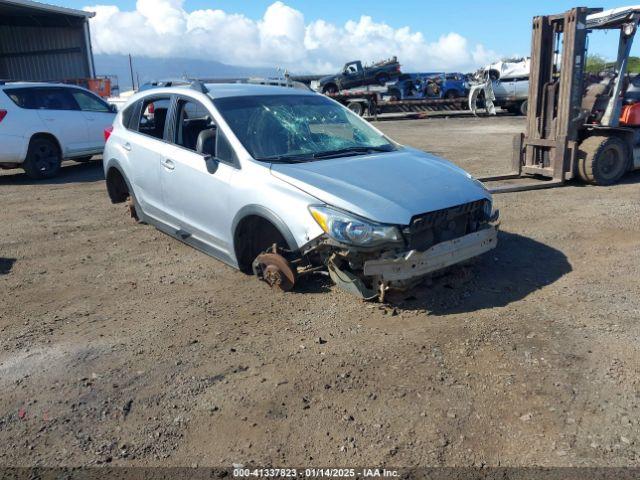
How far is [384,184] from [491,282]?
135cm

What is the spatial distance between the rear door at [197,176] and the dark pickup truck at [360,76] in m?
24.9

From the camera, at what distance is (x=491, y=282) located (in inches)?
187

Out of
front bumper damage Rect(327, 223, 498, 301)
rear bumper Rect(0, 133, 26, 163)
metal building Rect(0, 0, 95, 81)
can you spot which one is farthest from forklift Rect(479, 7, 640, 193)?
metal building Rect(0, 0, 95, 81)

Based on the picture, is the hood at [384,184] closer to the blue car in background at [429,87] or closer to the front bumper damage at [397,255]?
the front bumper damage at [397,255]

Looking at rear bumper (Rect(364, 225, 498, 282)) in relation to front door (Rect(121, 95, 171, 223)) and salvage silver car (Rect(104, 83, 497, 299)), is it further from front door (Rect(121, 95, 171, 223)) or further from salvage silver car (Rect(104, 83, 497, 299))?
front door (Rect(121, 95, 171, 223))

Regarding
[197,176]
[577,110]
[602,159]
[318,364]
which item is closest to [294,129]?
[197,176]

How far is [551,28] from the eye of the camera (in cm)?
877

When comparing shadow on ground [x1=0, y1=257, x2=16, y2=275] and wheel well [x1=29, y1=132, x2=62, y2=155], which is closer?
shadow on ground [x1=0, y1=257, x2=16, y2=275]

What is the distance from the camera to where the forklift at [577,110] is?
27.2ft

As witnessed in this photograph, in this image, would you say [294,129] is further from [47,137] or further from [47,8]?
[47,8]

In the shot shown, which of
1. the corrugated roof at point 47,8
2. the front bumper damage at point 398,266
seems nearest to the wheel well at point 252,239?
the front bumper damage at point 398,266

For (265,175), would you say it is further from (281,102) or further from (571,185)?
(571,185)

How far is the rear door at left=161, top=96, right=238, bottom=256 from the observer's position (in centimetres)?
478

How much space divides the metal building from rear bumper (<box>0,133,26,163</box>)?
601 inches
